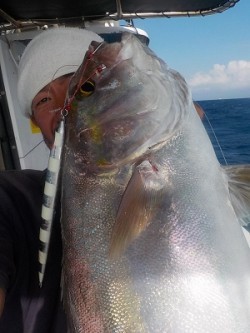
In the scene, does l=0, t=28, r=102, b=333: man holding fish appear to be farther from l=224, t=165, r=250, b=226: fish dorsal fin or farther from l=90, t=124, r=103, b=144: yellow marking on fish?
l=224, t=165, r=250, b=226: fish dorsal fin

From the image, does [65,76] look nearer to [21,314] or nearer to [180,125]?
[180,125]

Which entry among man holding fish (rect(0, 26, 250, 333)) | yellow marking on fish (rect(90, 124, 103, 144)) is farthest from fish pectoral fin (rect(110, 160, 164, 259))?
yellow marking on fish (rect(90, 124, 103, 144))

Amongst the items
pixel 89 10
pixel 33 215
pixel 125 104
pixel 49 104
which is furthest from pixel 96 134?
pixel 89 10

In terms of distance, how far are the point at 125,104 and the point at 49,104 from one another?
554 millimetres

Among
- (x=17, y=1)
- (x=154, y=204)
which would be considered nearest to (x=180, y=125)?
(x=154, y=204)

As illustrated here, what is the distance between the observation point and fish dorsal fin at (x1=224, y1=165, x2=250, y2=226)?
1.56m

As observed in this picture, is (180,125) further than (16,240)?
No

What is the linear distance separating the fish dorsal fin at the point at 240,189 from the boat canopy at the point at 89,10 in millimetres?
3393

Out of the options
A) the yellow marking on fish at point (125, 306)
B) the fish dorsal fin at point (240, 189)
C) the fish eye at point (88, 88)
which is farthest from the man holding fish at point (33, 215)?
the fish dorsal fin at point (240, 189)

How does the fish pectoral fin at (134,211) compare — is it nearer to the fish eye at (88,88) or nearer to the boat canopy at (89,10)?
the fish eye at (88,88)

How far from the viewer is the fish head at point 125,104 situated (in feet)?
4.90

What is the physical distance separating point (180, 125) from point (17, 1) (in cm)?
344

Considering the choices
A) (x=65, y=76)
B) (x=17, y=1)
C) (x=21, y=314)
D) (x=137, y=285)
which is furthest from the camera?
(x=17, y=1)

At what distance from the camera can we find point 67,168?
1542mm
